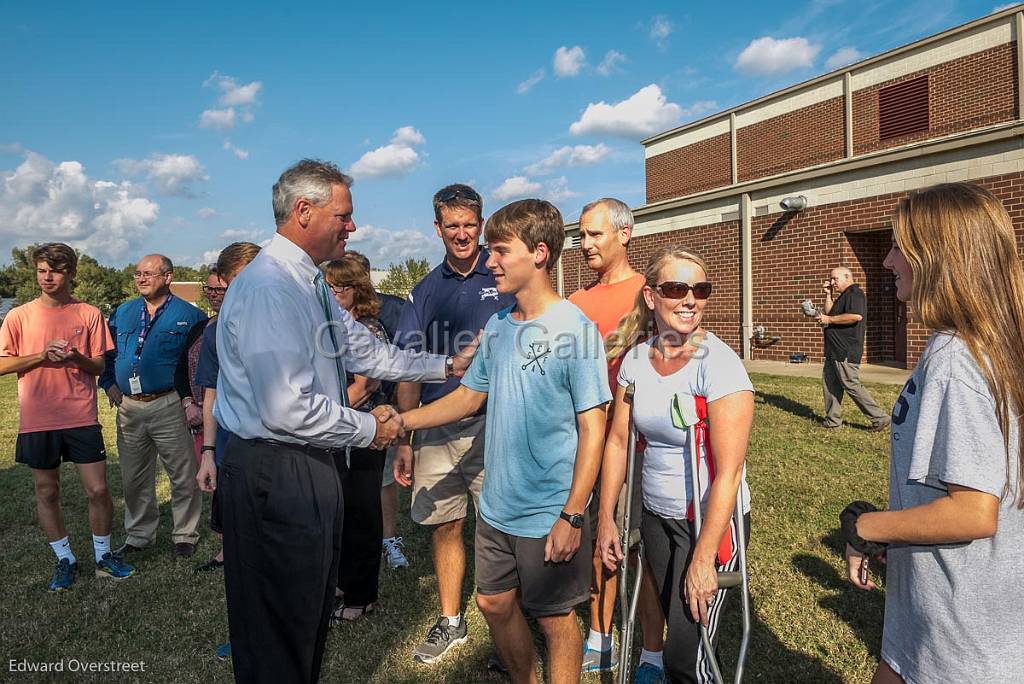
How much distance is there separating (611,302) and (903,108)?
75.5ft

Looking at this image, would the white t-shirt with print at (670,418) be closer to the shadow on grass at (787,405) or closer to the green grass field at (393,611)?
the green grass field at (393,611)

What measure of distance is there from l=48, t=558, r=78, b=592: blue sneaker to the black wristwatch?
4.50m

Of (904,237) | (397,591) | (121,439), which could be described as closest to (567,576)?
(904,237)

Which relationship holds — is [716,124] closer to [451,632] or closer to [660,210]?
[660,210]

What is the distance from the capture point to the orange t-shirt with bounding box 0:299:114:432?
16.4 feet

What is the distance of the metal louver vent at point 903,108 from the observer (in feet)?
A: 69.2

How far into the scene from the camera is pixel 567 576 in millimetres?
2730

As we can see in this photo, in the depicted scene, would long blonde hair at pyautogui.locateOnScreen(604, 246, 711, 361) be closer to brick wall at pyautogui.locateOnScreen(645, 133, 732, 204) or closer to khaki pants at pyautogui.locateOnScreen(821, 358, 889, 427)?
khaki pants at pyautogui.locateOnScreen(821, 358, 889, 427)

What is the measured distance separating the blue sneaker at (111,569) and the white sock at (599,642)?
12.6 ft

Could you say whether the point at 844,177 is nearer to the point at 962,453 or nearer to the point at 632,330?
the point at 632,330

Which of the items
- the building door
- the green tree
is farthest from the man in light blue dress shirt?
the green tree

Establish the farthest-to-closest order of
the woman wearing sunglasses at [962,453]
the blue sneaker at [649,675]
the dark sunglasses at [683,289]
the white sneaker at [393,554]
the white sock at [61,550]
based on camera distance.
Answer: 1. the white sneaker at [393,554]
2. the white sock at [61,550]
3. the blue sneaker at [649,675]
4. the dark sunglasses at [683,289]
5. the woman wearing sunglasses at [962,453]

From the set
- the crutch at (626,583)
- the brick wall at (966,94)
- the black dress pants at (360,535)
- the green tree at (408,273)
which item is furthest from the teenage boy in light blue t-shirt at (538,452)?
the green tree at (408,273)

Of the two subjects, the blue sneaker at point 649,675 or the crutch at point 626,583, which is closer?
Result: the crutch at point 626,583
